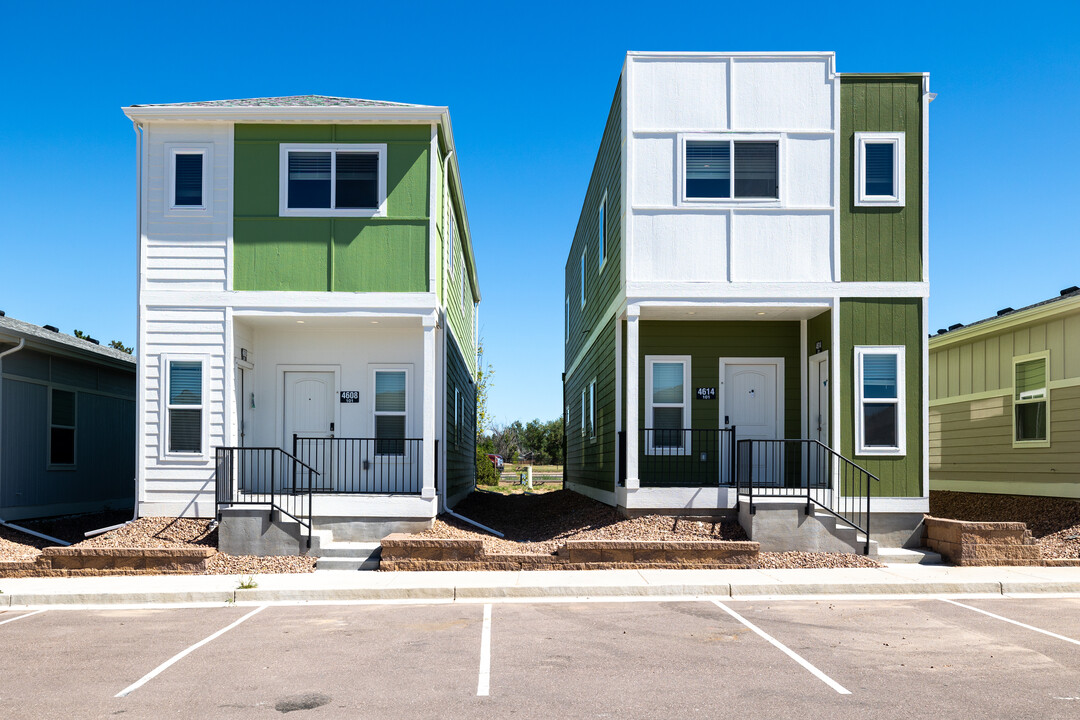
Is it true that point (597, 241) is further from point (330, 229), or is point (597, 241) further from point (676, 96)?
point (330, 229)

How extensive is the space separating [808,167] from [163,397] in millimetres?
10527

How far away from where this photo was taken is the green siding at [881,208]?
1381 cm

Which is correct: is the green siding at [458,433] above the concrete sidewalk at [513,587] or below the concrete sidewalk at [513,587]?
above

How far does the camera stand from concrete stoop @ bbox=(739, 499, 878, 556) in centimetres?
1245

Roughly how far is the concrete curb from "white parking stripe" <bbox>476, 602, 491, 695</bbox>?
1.06 m

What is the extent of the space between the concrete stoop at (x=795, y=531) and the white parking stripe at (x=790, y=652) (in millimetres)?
2738

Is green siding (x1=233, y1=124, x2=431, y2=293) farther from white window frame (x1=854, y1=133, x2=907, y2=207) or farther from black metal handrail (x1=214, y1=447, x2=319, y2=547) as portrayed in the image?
white window frame (x1=854, y1=133, x2=907, y2=207)

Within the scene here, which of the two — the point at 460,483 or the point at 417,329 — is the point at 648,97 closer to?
the point at 417,329

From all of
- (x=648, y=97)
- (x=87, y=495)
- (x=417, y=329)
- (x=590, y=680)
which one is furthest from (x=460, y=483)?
(x=590, y=680)

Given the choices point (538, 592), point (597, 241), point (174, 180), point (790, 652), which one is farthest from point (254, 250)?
point (790, 652)

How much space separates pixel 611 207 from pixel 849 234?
4.25m

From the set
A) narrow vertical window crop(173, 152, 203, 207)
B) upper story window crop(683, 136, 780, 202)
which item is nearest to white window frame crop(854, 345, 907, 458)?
upper story window crop(683, 136, 780, 202)

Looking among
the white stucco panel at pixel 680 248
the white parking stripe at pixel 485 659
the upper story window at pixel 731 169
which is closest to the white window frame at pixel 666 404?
the white stucco panel at pixel 680 248

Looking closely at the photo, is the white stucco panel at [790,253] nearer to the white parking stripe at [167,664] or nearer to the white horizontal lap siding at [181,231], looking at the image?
the white horizontal lap siding at [181,231]
